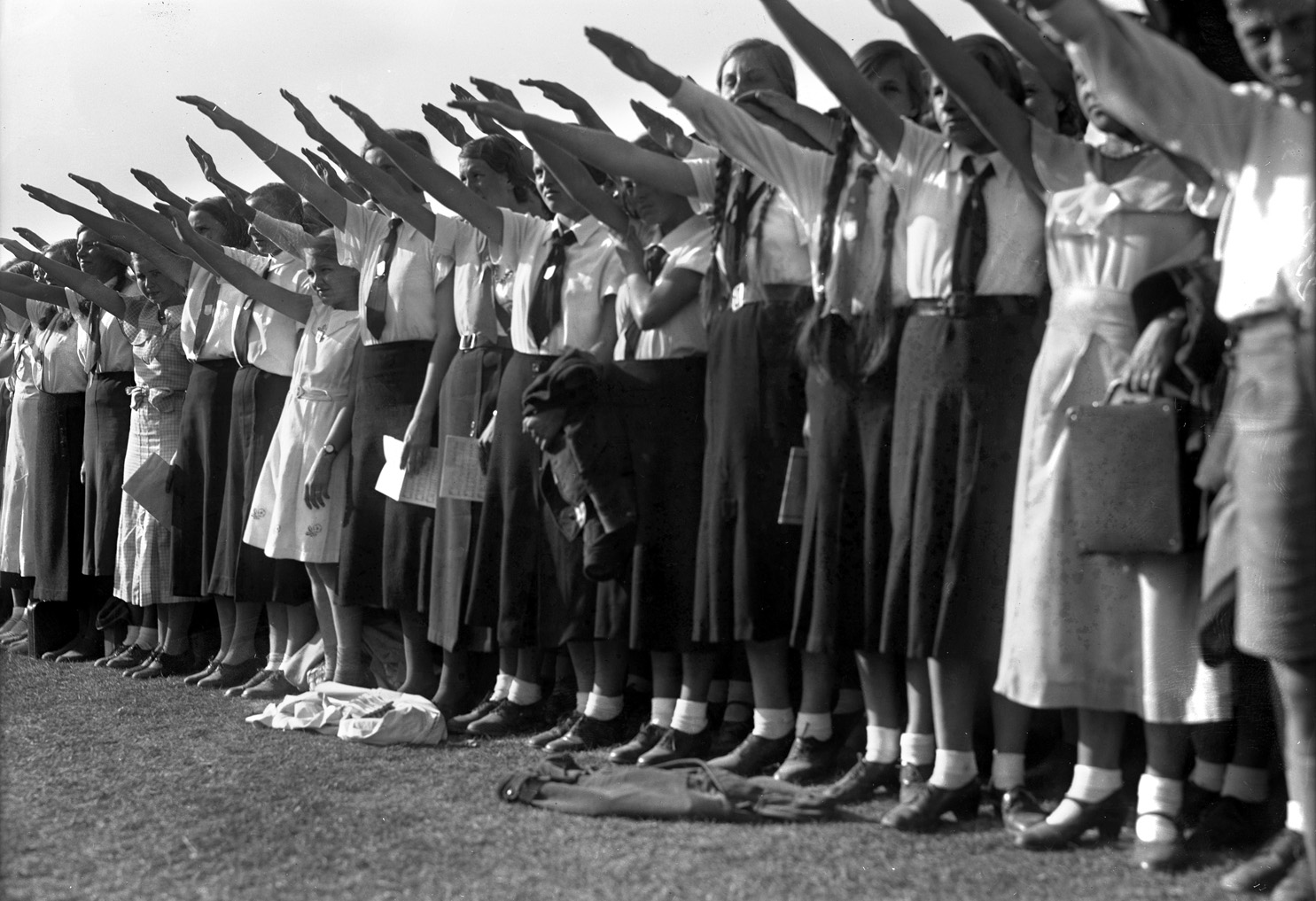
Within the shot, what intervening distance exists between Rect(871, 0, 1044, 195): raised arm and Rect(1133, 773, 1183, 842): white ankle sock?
1.57 m

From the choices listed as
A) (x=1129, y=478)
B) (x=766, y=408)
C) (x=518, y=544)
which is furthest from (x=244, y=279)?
(x=1129, y=478)

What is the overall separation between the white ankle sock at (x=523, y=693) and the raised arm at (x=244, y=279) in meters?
2.12

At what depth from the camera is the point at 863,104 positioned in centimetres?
434

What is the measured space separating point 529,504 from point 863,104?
2058 millimetres

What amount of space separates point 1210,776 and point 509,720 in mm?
2749

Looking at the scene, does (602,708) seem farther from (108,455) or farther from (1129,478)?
(108,455)

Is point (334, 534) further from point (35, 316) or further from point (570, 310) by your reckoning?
point (35, 316)

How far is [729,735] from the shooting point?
5.25 meters

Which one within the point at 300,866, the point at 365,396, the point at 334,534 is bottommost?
the point at 300,866

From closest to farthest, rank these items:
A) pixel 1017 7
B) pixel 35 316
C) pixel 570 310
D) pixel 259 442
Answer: pixel 1017 7 → pixel 570 310 → pixel 259 442 → pixel 35 316

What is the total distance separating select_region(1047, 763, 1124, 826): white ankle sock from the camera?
3852mm

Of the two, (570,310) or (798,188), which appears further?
(570,310)

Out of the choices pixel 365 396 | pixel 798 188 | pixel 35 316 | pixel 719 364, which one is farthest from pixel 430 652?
pixel 35 316

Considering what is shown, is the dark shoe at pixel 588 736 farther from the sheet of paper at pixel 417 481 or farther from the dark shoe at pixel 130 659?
the dark shoe at pixel 130 659
